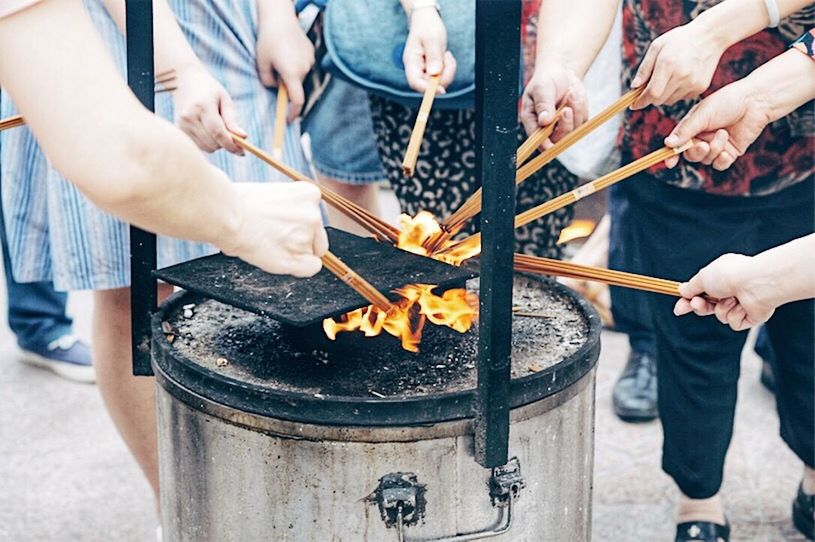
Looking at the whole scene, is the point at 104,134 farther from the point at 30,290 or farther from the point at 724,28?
the point at 30,290

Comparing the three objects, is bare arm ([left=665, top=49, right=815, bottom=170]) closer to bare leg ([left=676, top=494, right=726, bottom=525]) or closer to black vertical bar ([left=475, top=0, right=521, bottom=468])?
black vertical bar ([left=475, top=0, right=521, bottom=468])

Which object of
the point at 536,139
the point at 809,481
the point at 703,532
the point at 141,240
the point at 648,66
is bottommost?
the point at 703,532

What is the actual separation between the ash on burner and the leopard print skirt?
2.48 feet

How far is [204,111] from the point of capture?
7.67ft

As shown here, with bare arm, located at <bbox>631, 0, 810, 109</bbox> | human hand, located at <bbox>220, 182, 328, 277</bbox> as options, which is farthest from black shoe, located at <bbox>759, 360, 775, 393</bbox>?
human hand, located at <bbox>220, 182, 328, 277</bbox>

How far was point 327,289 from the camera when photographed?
1.96m

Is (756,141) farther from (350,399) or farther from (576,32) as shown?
(350,399)

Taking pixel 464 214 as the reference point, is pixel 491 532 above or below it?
below

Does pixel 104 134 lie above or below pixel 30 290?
above

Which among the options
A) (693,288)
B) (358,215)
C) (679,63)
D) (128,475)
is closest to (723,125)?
(679,63)

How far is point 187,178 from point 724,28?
1.34 m

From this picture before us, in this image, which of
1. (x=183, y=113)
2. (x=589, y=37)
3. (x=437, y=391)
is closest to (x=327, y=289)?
(x=437, y=391)

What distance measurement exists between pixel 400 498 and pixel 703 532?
1.53 meters

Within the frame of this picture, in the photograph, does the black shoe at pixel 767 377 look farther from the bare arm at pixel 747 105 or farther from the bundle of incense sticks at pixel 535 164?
the bundle of incense sticks at pixel 535 164
